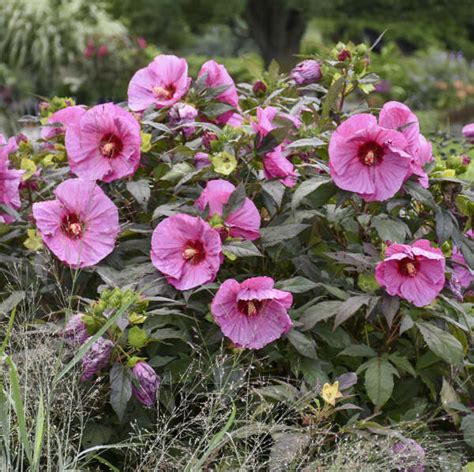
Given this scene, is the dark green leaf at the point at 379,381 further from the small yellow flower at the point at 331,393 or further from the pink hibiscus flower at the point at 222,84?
the pink hibiscus flower at the point at 222,84

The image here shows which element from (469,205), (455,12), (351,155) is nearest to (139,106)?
(351,155)

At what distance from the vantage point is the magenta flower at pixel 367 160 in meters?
1.89

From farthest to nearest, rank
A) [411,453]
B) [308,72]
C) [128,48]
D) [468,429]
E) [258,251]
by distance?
[128,48] < [308,72] < [468,429] < [258,251] < [411,453]

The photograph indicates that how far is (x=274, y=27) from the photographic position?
14.5 metres

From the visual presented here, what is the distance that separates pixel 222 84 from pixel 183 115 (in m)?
0.17

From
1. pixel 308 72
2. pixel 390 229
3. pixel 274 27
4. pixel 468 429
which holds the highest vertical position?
pixel 308 72

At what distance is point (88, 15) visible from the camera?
13062 mm

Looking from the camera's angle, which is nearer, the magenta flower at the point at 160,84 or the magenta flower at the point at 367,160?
the magenta flower at the point at 367,160

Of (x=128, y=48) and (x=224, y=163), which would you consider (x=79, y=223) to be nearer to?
(x=224, y=163)

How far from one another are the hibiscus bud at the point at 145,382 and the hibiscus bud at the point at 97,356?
57mm

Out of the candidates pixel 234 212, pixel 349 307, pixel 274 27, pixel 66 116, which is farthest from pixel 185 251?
pixel 274 27

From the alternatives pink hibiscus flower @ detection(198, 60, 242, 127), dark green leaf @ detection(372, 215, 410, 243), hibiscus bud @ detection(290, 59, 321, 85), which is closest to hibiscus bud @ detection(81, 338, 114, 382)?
dark green leaf @ detection(372, 215, 410, 243)

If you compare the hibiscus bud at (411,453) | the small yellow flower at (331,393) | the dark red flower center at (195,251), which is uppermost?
the dark red flower center at (195,251)

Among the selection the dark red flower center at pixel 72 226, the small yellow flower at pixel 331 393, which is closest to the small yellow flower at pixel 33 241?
the dark red flower center at pixel 72 226
